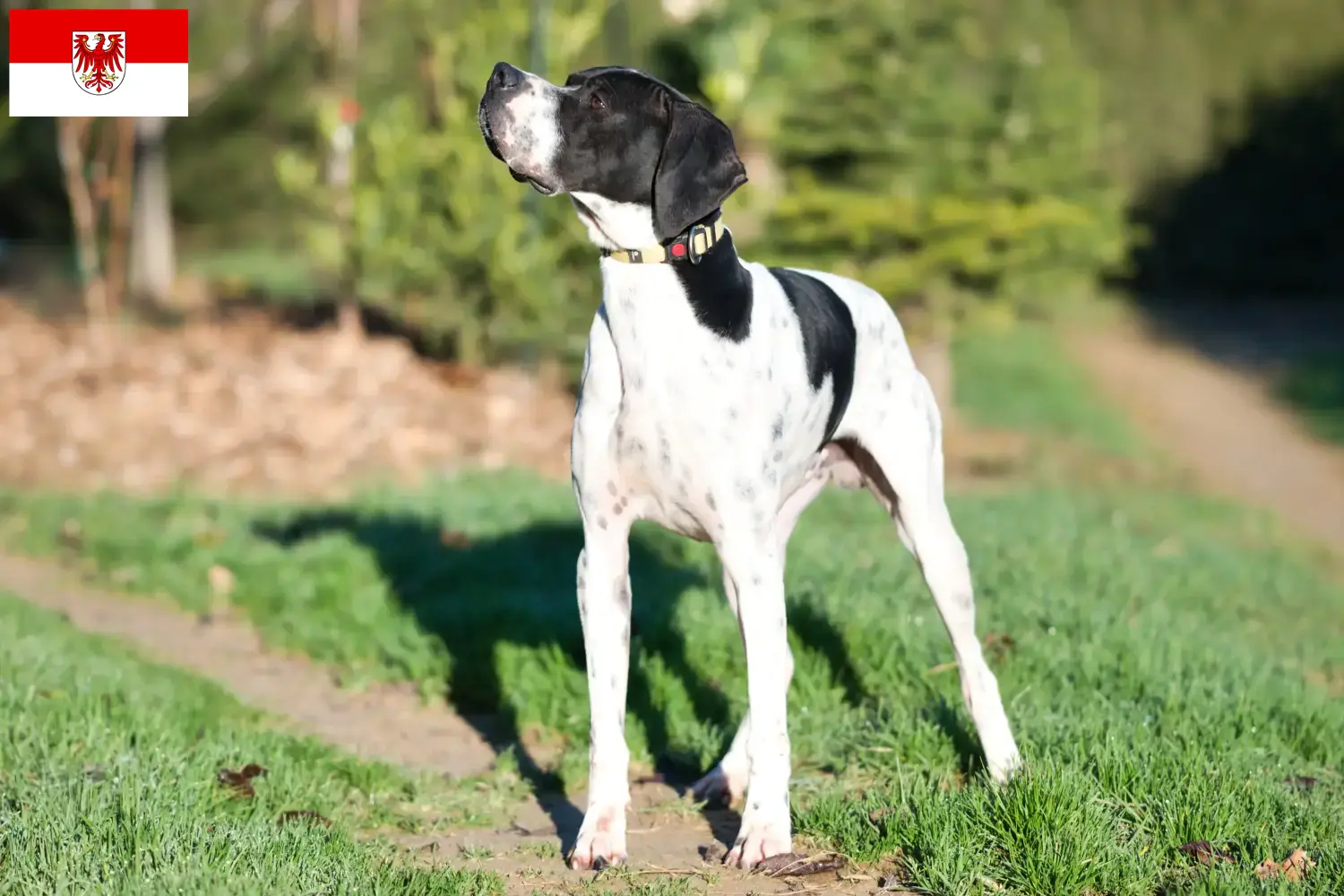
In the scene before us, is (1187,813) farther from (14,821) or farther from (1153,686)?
(14,821)

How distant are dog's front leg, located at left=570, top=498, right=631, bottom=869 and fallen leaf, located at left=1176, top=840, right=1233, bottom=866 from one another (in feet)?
4.74

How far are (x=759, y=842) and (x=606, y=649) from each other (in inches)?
25.9

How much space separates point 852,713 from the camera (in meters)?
5.15

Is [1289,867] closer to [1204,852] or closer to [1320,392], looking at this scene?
[1204,852]

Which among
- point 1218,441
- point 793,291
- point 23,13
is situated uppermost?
point 23,13

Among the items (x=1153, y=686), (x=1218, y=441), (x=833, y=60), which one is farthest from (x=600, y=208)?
(x=1218, y=441)

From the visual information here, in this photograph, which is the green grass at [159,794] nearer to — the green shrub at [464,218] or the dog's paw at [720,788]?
the dog's paw at [720,788]

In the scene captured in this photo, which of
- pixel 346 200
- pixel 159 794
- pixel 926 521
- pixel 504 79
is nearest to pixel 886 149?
pixel 346 200

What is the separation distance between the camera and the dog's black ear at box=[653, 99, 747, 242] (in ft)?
12.7

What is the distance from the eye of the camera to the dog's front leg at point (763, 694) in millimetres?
3930

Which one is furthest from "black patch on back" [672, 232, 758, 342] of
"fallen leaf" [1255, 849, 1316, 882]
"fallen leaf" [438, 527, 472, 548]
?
"fallen leaf" [438, 527, 472, 548]

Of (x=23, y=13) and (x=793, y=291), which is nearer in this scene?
(x=793, y=291)

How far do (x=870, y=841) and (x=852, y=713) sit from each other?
1206 millimetres

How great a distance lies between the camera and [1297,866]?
146 inches
